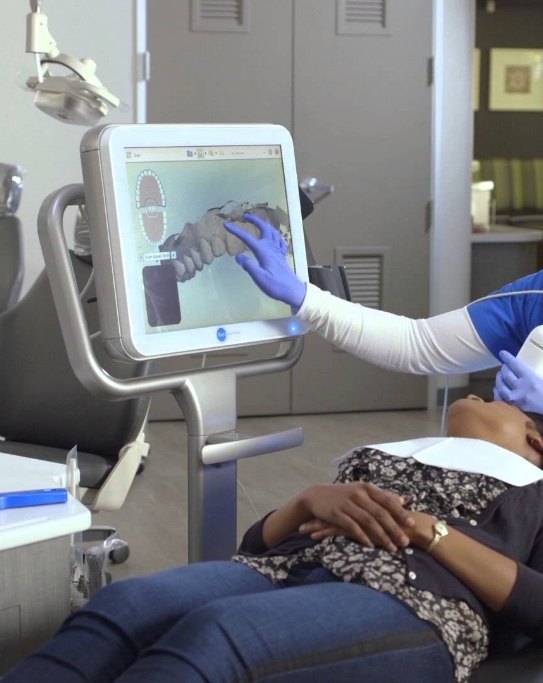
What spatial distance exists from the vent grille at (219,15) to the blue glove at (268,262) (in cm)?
325

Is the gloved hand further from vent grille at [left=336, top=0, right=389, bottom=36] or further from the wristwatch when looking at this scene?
vent grille at [left=336, top=0, right=389, bottom=36]

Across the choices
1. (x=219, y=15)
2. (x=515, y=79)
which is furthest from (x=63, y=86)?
(x=515, y=79)

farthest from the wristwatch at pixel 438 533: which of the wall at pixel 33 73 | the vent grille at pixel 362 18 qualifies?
the vent grille at pixel 362 18

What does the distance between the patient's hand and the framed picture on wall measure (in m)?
6.25

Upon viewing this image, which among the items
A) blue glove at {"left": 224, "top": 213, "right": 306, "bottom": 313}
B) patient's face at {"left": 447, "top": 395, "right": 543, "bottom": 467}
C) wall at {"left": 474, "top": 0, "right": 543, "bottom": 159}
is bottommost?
patient's face at {"left": 447, "top": 395, "right": 543, "bottom": 467}

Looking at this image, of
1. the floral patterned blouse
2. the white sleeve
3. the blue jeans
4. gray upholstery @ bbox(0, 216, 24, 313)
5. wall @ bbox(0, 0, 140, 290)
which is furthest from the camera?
wall @ bbox(0, 0, 140, 290)

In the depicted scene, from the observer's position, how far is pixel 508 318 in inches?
83.0

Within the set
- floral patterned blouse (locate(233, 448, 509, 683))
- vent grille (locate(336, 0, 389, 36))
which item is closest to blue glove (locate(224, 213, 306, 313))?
floral patterned blouse (locate(233, 448, 509, 683))

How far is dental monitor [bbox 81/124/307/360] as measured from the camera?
160 centimetres

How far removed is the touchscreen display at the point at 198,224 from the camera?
164 cm

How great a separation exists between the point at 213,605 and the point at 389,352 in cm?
79

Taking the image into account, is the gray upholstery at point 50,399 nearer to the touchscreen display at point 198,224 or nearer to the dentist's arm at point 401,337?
the dentist's arm at point 401,337

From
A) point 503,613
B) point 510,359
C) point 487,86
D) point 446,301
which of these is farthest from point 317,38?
point 503,613

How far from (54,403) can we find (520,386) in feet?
4.65
